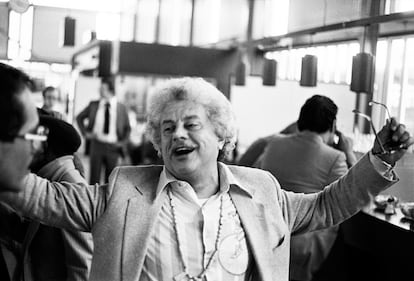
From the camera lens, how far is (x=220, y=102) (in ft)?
8.36

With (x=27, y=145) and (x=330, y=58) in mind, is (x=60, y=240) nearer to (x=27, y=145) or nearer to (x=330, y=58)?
(x=27, y=145)

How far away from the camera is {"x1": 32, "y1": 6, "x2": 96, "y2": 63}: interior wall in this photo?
362 centimetres

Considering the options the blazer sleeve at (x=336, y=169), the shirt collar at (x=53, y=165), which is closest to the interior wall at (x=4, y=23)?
the shirt collar at (x=53, y=165)

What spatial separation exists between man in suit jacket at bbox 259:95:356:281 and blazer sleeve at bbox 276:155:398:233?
1.59 metres

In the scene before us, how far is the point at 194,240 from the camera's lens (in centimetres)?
237

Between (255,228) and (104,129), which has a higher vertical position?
(255,228)

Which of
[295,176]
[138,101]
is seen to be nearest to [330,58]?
[295,176]

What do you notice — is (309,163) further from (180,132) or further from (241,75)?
(241,75)

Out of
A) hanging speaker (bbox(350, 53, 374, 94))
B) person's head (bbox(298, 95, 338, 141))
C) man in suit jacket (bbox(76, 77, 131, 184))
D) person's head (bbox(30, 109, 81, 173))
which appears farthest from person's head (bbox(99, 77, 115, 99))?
person's head (bbox(30, 109, 81, 173))

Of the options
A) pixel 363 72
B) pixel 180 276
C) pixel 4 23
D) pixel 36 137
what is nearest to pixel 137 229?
pixel 180 276

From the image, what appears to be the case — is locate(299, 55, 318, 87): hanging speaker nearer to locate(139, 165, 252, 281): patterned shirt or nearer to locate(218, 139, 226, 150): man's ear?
locate(218, 139, 226, 150): man's ear

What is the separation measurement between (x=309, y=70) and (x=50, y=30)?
3.27 meters

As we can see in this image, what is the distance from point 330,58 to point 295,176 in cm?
370

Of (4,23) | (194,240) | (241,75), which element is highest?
(4,23)
